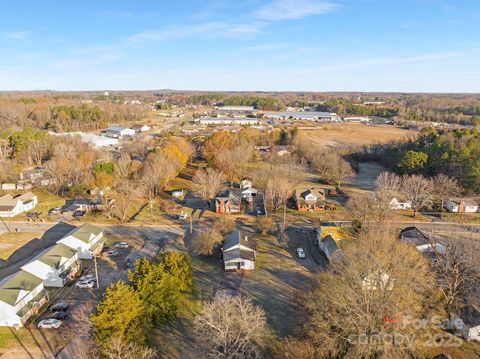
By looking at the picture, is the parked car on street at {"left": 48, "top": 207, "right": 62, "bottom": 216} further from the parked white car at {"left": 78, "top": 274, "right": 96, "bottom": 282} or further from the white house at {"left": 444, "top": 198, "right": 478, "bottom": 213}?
the white house at {"left": 444, "top": 198, "right": 478, "bottom": 213}

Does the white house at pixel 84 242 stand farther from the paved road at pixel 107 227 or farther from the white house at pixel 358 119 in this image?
the white house at pixel 358 119

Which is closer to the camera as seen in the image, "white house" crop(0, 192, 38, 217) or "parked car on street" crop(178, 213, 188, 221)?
"parked car on street" crop(178, 213, 188, 221)

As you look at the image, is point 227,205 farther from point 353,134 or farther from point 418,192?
point 353,134

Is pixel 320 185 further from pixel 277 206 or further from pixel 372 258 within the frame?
pixel 372 258

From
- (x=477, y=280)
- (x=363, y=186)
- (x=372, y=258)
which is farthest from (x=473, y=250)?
(x=363, y=186)

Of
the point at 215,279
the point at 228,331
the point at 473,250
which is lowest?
the point at 215,279

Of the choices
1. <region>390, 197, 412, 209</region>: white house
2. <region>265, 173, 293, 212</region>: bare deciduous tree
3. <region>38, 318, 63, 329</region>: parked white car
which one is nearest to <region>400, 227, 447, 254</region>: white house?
<region>390, 197, 412, 209</region>: white house

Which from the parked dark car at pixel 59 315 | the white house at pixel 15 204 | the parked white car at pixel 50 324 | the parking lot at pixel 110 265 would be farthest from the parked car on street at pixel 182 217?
the white house at pixel 15 204
